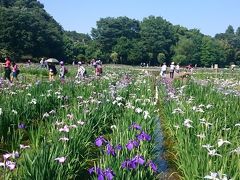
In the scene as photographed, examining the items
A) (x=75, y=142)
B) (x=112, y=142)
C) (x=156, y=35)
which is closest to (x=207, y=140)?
(x=112, y=142)

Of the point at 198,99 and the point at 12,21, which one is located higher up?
the point at 12,21

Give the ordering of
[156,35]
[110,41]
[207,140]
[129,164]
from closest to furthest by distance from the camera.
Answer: [129,164] < [207,140] < [110,41] < [156,35]

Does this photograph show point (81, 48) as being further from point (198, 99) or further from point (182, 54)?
point (198, 99)

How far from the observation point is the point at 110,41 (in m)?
97.8

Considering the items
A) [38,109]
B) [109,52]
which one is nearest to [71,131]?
[38,109]

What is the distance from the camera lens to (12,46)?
2410 inches

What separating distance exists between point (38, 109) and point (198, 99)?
4281 millimetres

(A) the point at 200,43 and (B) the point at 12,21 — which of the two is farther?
(A) the point at 200,43

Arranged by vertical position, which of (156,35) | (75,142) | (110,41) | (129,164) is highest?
(156,35)

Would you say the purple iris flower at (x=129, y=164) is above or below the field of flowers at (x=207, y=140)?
above

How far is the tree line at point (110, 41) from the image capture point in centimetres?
6275

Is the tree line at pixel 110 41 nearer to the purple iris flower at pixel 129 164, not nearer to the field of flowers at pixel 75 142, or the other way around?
the field of flowers at pixel 75 142

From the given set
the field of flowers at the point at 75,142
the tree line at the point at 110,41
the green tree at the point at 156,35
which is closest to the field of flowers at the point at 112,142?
the field of flowers at the point at 75,142

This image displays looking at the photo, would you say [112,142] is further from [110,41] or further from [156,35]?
[156,35]
